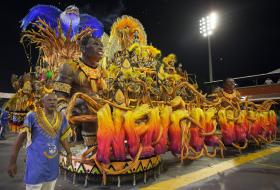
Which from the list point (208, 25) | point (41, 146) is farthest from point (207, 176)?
point (208, 25)

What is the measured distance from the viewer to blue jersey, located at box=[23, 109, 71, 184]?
8.00ft

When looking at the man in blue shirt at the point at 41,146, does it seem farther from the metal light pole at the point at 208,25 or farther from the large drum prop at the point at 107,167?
the metal light pole at the point at 208,25

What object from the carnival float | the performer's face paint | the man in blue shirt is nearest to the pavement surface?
the carnival float

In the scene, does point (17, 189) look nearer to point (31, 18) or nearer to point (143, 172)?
point (143, 172)

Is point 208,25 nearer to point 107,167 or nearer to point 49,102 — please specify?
point 107,167

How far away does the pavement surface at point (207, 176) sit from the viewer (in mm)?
3869

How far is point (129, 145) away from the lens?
381 cm

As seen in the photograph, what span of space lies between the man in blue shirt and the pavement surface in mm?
1479

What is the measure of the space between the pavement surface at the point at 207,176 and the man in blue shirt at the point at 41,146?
1.48 m

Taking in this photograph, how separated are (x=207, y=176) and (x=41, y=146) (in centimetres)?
325

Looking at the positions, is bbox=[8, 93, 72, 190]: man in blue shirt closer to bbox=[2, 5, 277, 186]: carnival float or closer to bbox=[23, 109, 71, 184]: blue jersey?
bbox=[23, 109, 71, 184]: blue jersey

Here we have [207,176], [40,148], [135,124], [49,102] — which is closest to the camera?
[40,148]

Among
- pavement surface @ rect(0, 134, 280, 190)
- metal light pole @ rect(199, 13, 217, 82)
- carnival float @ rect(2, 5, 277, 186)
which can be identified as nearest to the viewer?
carnival float @ rect(2, 5, 277, 186)

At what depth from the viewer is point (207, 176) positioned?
446 centimetres
